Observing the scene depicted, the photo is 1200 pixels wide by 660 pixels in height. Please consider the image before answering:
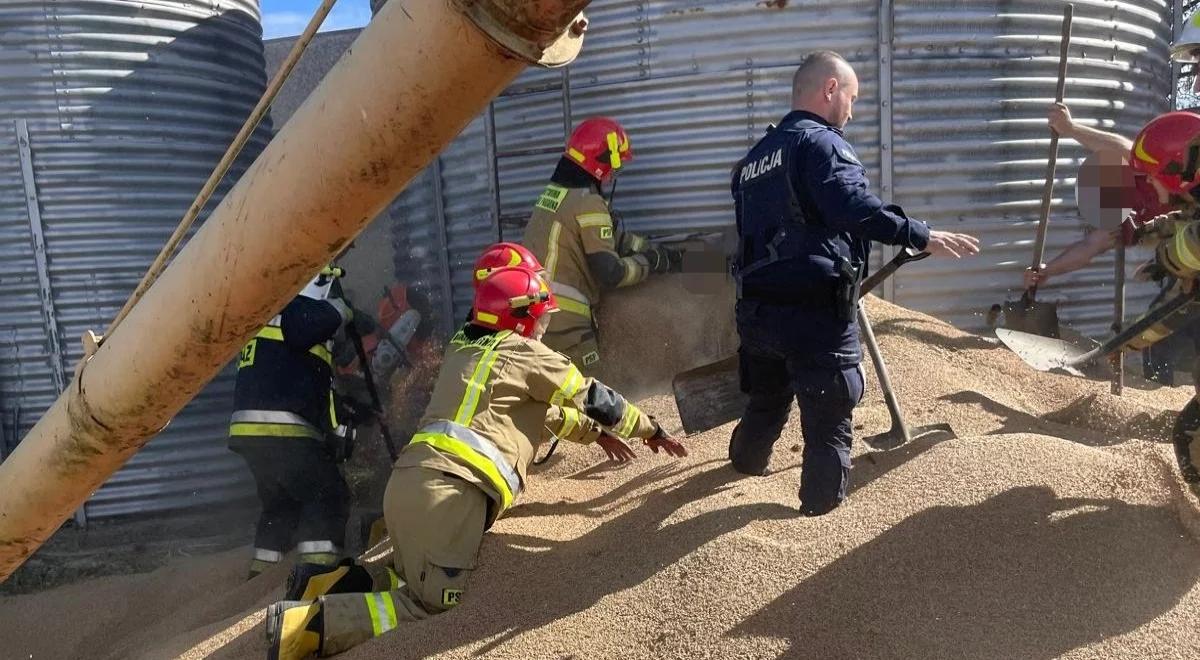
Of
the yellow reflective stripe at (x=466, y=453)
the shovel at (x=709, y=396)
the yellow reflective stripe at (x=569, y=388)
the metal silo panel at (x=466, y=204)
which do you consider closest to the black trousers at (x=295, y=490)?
the yellow reflective stripe at (x=466, y=453)

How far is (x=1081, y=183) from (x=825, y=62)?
3.19m

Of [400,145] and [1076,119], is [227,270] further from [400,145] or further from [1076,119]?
[1076,119]

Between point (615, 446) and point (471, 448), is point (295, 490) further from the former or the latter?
point (615, 446)

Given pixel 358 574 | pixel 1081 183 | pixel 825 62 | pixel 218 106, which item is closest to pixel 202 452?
pixel 218 106

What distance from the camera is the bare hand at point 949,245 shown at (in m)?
3.84

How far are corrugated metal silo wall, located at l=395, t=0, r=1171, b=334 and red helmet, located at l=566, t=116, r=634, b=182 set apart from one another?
2.22 ft

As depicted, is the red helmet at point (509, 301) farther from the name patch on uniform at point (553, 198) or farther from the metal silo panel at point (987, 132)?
the metal silo panel at point (987, 132)

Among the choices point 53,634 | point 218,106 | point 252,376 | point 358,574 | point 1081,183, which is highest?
point 218,106

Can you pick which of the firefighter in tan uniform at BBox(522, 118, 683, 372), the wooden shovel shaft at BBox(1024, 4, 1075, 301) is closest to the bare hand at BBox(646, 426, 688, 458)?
the firefighter in tan uniform at BBox(522, 118, 683, 372)

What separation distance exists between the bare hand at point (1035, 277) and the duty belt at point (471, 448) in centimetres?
414

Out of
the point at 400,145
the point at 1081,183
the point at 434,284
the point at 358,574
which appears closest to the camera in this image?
the point at 400,145

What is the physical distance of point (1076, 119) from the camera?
692cm

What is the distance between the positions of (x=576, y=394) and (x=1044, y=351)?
3137 millimetres

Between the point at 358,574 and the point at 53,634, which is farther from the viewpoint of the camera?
the point at 53,634
